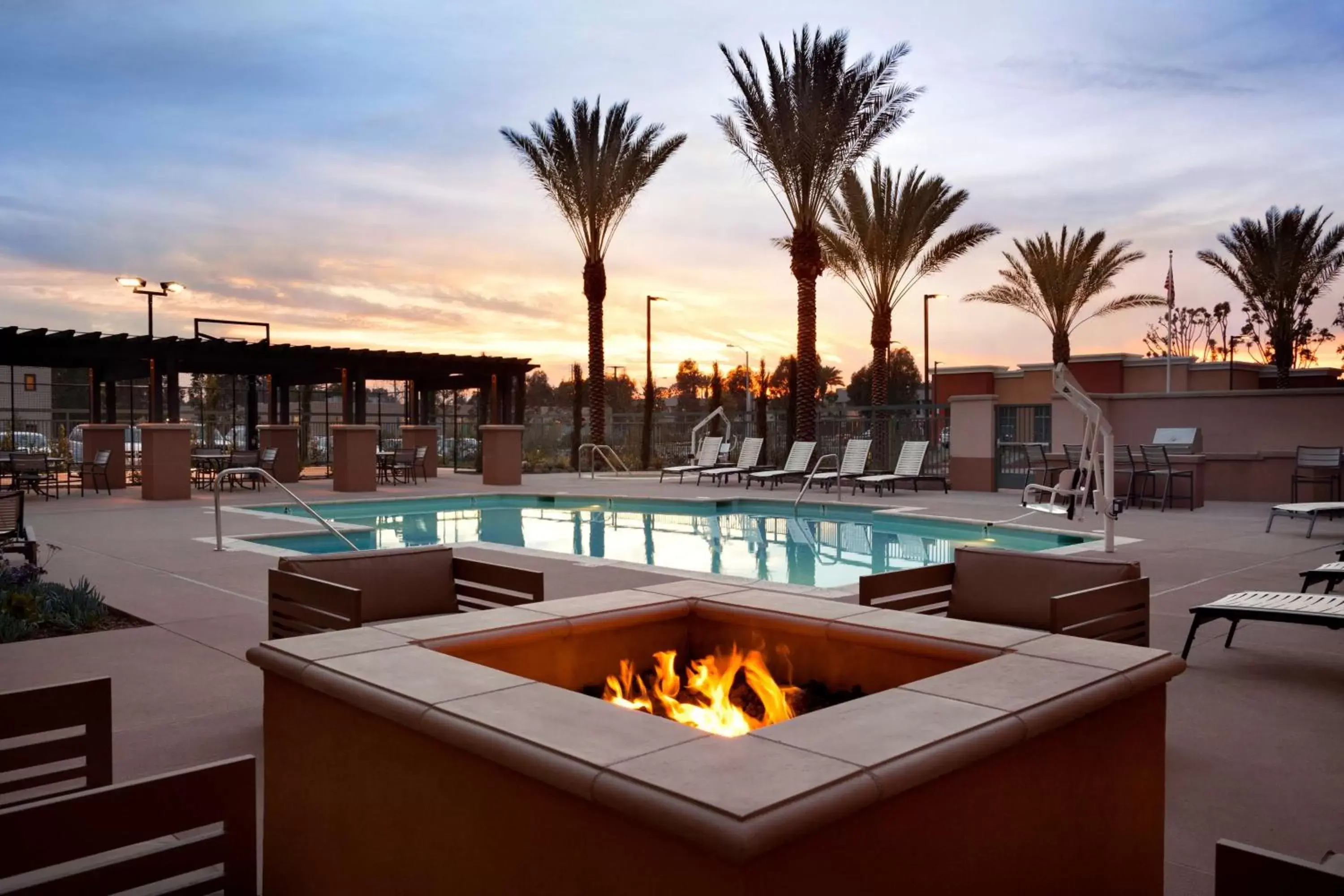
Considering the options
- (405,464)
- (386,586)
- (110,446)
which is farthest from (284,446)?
(386,586)

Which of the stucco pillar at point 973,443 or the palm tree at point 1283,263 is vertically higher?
the palm tree at point 1283,263

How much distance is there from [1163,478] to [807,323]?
8522mm

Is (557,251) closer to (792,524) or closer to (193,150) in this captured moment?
(193,150)

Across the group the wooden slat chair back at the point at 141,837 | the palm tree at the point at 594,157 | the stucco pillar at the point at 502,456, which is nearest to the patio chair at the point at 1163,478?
the stucco pillar at the point at 502,456

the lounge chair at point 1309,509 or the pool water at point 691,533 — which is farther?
the pool water at point 691,533

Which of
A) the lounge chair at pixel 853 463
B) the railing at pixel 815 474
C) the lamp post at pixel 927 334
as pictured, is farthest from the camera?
the lamp post at pixel 927 334


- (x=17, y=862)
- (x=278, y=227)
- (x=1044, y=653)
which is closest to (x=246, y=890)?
(x=17, y=862)

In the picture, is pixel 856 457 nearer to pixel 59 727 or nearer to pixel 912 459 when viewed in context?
pixel 912 459

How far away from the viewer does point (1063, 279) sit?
2792 cm

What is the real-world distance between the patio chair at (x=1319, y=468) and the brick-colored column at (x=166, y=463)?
60.0 feet

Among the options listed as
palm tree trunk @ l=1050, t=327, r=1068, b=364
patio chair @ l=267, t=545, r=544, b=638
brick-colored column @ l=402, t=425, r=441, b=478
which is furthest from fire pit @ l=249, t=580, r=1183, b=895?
palm tree trunk @ l=1050, t=327, r=1068, b=364

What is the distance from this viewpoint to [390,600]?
486 centimetres

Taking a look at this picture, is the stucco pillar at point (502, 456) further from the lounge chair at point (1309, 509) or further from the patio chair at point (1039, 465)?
the lounge chair at point (1309, 509)

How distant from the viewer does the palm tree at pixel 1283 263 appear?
2747 centimetres
